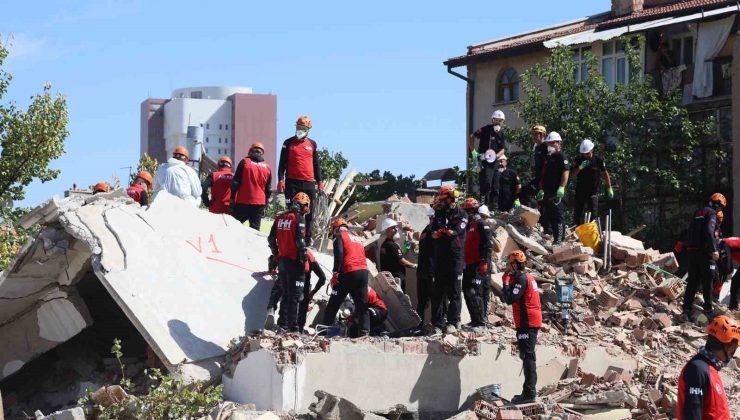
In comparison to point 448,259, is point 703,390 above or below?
below

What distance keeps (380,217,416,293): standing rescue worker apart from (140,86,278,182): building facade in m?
81.7

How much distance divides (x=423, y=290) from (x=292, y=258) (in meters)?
2.00

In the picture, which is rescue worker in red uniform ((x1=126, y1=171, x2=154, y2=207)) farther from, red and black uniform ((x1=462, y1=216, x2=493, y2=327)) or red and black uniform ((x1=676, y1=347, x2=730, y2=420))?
red and black uniform ((x1=676, y1=347, x2=730, y2=420))

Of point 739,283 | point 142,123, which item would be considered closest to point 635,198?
point 739,283

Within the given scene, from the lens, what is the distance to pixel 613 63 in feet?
111

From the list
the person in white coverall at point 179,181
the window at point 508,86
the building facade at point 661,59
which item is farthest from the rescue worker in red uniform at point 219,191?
the window at point 508,86

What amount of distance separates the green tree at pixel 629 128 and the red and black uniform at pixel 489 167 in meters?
10.3

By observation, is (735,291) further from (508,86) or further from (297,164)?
(508,86)

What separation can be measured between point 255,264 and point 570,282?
4314 mm

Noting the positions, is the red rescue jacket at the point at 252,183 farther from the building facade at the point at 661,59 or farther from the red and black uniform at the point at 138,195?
the building facade at the point at 661,59

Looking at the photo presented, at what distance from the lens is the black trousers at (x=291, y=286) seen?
549 inches

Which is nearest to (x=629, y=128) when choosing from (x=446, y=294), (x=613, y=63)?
(x=613, y=63)

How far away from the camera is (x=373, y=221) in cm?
1992

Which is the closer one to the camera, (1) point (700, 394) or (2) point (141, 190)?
(1) point (700, 394)
